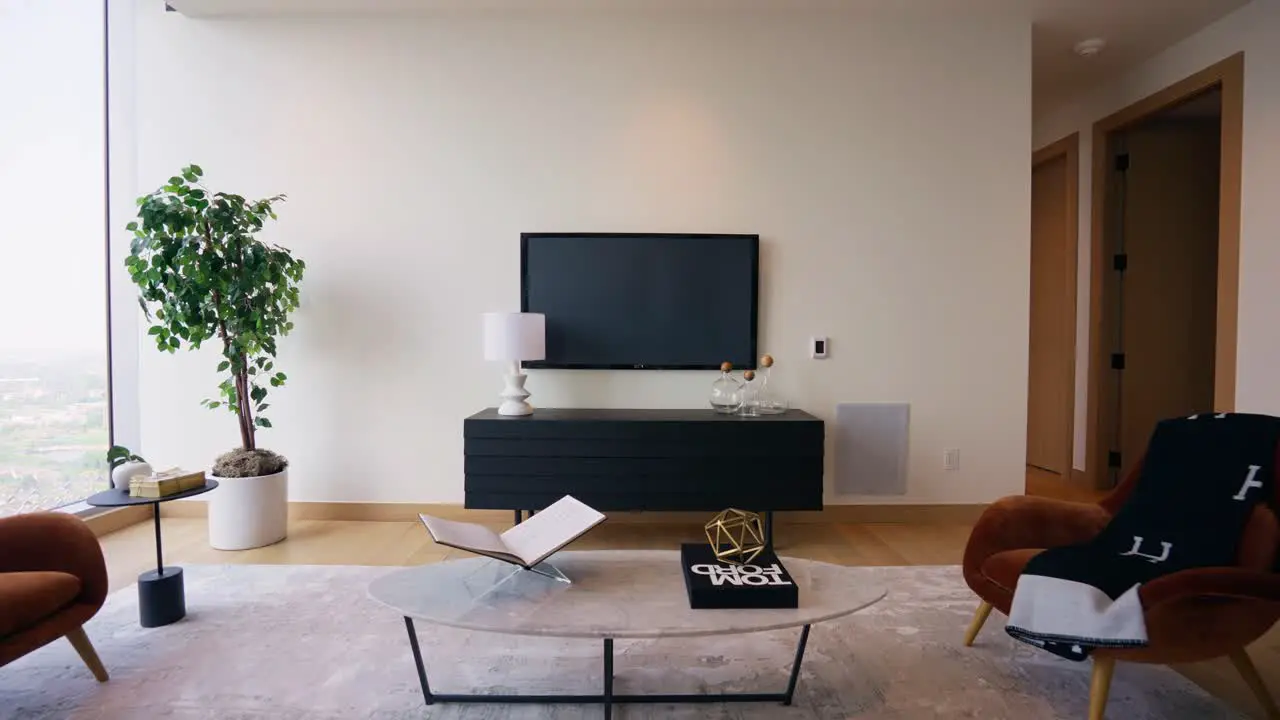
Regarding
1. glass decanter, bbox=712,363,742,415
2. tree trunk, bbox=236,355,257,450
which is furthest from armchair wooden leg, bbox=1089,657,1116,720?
tree trunk, bbox=236,355,257,450

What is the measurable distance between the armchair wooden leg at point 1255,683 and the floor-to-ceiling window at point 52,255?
4524 mm

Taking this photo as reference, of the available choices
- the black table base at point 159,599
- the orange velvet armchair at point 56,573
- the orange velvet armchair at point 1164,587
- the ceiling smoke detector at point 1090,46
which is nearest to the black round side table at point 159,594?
the black table base at point 159,599

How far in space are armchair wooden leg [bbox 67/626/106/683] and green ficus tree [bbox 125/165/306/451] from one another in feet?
4.63

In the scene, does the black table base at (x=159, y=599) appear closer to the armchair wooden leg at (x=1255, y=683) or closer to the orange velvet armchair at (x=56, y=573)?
the orange velvet armchair at (x=56, y=573)

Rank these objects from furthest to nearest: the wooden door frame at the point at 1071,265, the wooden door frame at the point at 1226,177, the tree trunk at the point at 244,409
A: the wooden door frame at the point at 1071,265, the wooden door frame at the point at 1226,177, the tree trunk at the point at 244,409

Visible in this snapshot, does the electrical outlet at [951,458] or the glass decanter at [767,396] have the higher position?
the glass decanter at [767,396]

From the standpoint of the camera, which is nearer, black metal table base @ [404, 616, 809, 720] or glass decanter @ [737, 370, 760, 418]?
black metal table base @ [404, 616, 809, 720]

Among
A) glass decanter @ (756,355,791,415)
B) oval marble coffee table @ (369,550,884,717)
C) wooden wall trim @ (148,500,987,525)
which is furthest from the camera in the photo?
wooden wall trim @ (148,500,987,525)

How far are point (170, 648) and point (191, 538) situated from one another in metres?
1.35

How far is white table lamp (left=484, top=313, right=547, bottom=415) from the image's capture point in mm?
3039

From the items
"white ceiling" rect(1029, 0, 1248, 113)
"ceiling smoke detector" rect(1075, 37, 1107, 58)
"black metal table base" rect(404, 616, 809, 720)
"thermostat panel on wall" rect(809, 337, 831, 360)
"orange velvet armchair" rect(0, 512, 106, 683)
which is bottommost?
"black metal table base" rect(404, 616, 809, 720)

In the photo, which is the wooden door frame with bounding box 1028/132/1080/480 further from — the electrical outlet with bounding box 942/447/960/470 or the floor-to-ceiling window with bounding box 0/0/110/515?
the floor-to-ceiling window with bounding box 0/0/110/515

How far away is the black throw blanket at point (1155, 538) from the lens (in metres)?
1.59

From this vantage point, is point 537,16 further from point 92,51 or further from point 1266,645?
point 1266,645
